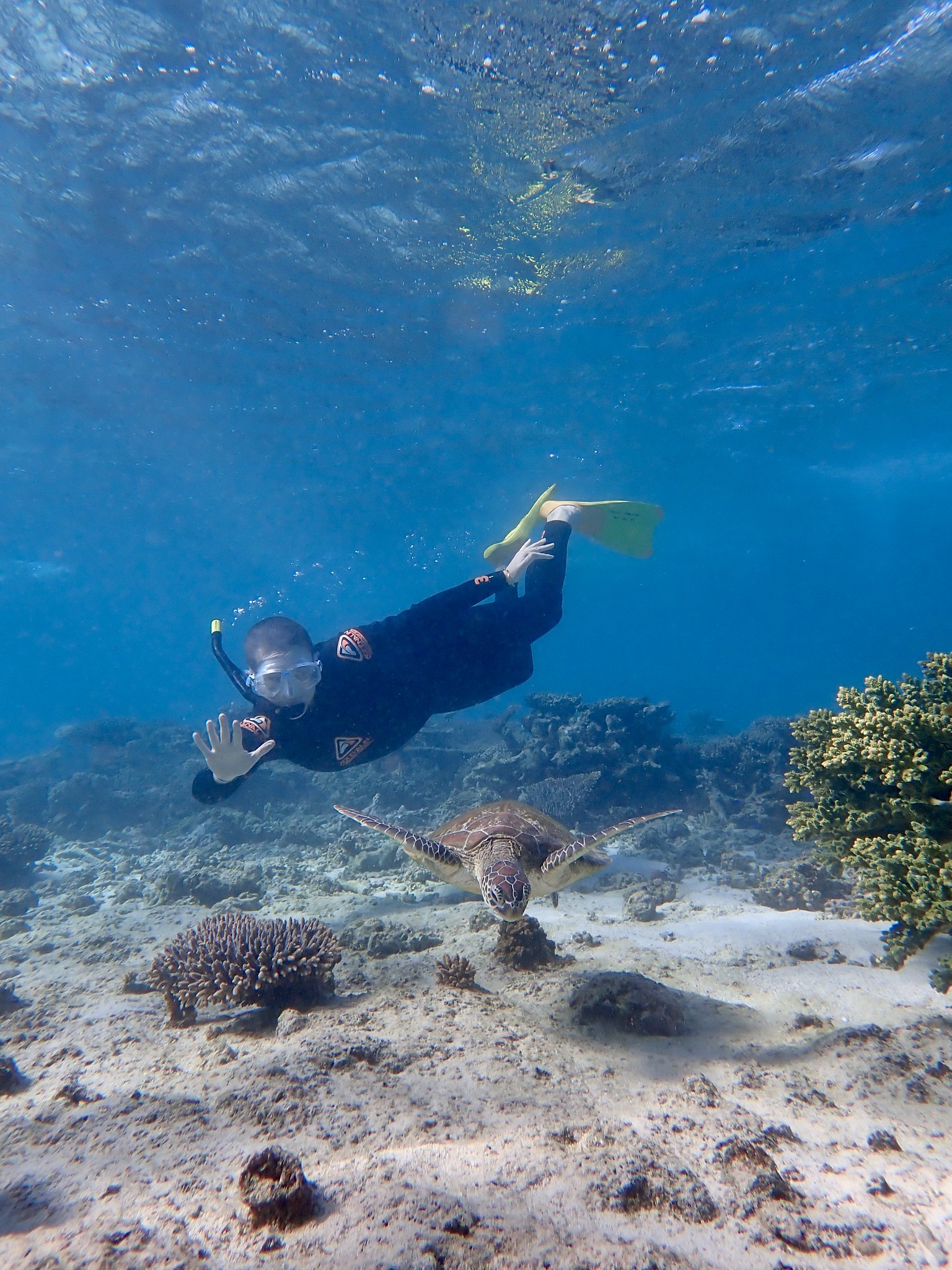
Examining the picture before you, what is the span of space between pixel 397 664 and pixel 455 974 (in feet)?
13.3

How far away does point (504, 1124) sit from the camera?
2789 millimetres

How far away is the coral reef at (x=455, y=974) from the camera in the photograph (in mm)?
4516

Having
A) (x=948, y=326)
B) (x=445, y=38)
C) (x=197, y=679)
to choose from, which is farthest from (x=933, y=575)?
(x=197, y=679)

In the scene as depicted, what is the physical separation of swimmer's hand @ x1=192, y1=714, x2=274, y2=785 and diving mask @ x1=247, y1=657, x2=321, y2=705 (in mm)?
917

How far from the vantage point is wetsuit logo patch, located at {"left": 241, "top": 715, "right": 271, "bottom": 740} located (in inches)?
244

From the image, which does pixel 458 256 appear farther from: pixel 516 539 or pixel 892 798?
pixel 892 798

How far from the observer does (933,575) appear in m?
87.1

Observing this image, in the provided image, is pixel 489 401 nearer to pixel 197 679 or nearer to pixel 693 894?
pixel 693 894

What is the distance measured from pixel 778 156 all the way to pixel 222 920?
1838 cm

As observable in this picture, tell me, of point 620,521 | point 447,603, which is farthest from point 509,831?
point 620,521

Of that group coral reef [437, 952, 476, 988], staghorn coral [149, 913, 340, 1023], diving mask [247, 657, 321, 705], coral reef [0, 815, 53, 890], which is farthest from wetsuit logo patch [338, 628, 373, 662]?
coral reef [0, 815, 53, 890]

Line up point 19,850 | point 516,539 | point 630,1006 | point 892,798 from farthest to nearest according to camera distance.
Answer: point 19,850 < point 516,539 < point 892,798 < point 630,1006

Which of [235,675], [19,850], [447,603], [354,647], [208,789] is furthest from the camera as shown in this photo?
[19,850]

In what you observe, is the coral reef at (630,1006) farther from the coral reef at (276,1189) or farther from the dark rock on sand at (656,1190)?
the coral reef at (276,1189)
